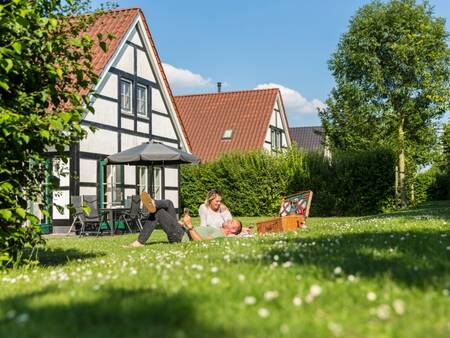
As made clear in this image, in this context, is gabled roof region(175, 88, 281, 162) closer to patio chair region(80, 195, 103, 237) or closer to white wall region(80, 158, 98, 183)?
white wall region(80, 158, 98, 183)

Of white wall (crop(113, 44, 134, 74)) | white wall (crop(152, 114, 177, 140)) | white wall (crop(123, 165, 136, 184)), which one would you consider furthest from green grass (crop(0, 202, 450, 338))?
white wall (crop(152, 114, 177, 140))

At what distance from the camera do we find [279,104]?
36312 mm

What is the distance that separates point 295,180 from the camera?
2548 centimetres

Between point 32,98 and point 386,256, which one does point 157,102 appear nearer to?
point 32,98

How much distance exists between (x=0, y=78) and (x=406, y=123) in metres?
26.4

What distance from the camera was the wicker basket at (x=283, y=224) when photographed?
12.4 meters

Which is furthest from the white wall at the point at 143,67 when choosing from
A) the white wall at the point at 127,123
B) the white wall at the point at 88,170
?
the white wall at the point at 88,170

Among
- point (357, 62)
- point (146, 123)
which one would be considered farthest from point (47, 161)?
point (357, 62)

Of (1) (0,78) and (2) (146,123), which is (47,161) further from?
(2) (146,123)

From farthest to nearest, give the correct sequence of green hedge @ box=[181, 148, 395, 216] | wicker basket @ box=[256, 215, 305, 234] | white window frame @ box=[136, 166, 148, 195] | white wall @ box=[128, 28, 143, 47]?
green hedge @ box=[181, 148, 395, 216] < white window frame @ box=[136, 166, 148, 195] < white wall @ box=[128, 28, 143, 47] < wicker basket @ box=[256, 215, 305, 234]

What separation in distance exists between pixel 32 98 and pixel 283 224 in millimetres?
6979

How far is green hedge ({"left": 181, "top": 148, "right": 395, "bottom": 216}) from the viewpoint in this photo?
24750mm

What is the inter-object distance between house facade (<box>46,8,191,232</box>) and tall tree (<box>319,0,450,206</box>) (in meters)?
10.3

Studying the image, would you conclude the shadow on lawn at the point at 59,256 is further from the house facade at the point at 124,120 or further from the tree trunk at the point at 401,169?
the tree trunk at the point at 401,169
